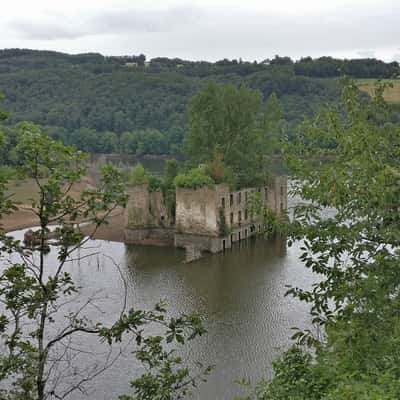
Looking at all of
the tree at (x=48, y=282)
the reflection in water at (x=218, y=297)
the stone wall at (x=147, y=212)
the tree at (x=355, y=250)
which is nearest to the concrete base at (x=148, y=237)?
the stone wall at (x=147, y=212)

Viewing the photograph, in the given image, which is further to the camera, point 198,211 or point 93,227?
point 93,227

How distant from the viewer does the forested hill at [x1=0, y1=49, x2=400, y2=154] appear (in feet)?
292

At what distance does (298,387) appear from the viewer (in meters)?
8.02

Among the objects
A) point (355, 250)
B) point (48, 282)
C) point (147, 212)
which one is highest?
point (355, 250)

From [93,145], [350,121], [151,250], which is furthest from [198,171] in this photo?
[93,145]

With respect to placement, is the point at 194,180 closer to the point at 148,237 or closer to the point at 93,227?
the point at 148,237

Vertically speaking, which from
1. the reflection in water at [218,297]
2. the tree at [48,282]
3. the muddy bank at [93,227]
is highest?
the tree at [48,282]

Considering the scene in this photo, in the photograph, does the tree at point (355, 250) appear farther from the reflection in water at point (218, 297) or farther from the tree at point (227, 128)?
the tree at point (227, 128)

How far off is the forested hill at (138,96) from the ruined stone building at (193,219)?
4776cm

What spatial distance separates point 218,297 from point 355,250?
59.2 feet

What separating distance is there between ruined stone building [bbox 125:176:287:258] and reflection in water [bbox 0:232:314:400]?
0.92 meters

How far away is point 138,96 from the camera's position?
103688 mm

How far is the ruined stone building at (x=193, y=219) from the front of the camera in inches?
1304

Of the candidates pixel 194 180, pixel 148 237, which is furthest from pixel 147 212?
pixel 194 180
